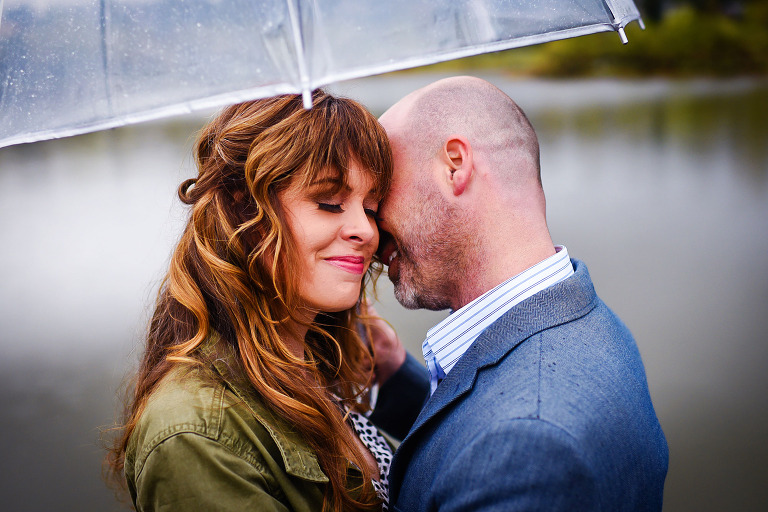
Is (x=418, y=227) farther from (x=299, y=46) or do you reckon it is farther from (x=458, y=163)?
(x=299, y=46)

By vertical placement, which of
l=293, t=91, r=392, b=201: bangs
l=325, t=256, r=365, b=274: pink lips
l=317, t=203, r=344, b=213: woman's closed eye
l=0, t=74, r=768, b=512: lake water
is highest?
l=293, t=91, r=392, b=201: bangs

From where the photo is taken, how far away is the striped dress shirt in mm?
1536

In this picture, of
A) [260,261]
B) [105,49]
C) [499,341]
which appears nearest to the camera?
[105,49]

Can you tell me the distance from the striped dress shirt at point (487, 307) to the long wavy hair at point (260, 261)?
0.36 m

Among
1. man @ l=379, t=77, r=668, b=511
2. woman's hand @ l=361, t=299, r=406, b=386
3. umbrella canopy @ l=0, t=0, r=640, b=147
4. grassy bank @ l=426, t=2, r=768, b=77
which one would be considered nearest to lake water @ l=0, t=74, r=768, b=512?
grassy bank @ l=426, t=2, r=768, b=77

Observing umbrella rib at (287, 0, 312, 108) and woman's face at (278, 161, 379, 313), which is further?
woman's face at (278, 161, 379, 313)

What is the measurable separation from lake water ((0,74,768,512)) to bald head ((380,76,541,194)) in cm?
190

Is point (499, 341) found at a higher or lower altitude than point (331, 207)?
lower

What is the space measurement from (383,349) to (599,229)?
2740 millimetres

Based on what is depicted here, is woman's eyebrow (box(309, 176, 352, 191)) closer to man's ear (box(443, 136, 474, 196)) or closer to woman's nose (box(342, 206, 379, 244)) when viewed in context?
woman's nose (box(342, 206, 379, 244))

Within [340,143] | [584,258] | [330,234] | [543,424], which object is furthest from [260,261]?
[584,258]

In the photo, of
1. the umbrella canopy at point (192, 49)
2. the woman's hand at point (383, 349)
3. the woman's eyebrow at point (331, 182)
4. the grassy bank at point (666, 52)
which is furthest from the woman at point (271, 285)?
the grassy bank at point (666, 52)

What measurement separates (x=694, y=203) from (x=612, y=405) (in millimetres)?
3711

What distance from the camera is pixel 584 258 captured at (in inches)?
171
